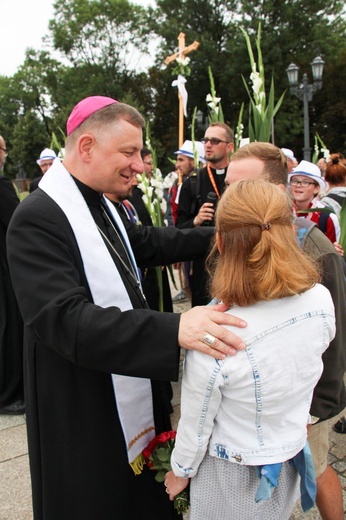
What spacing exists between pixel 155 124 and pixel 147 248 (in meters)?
30.9

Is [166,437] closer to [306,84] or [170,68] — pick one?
[306,84]

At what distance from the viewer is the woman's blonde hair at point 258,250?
1.18 m

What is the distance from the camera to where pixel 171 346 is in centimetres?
124

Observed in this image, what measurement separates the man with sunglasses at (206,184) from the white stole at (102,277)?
208cm

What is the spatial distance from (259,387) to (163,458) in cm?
57

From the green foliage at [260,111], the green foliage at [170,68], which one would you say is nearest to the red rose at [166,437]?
the green foliage at [260,111]

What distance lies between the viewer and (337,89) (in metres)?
26.5

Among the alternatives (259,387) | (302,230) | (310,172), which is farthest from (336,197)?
(259,387)

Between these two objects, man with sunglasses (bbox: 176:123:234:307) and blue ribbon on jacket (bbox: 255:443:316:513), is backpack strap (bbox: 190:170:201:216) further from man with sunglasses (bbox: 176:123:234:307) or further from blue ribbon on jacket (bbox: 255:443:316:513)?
blue ribbon on jacket (bbox: 255:443:316:513)

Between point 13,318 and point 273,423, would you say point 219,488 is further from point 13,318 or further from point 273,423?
point 13,318

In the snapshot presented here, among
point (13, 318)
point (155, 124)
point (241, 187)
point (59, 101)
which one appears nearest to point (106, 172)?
point (241, 187)

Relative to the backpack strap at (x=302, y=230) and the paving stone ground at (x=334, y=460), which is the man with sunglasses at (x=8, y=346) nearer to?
the paving stone ground at (x=334, y=460)

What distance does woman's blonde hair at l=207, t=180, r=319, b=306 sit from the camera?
1.18m

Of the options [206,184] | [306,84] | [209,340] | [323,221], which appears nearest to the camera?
[209,340]
